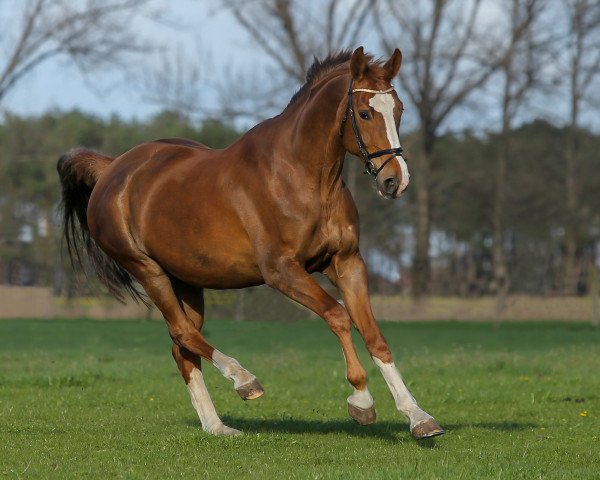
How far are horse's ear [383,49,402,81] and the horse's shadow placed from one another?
254 cm

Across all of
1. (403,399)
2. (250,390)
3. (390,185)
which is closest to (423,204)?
(250,390)

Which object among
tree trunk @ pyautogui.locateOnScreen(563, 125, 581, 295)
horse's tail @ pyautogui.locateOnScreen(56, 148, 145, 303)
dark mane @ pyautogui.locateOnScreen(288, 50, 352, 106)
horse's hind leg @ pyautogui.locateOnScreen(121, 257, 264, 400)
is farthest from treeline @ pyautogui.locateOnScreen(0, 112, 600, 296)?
dark mane @ pyautogui.locateOnScreen(288, 50, 352, 106)

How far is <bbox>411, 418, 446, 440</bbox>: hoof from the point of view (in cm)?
704

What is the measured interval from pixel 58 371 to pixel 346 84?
7.54 m

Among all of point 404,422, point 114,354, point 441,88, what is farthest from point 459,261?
point 404,422

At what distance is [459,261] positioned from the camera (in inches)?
1711

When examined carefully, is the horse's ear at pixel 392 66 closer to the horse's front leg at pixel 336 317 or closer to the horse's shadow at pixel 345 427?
the horse's front leg at pixel 336 317

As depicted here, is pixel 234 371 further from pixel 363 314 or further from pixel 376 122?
pixel 376 122

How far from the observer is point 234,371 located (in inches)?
306

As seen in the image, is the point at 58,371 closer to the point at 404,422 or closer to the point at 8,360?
the point at 8,360

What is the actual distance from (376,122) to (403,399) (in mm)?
1786

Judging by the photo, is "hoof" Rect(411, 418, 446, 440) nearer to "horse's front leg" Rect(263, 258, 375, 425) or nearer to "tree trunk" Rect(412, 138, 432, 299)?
"horse's front leg" Rect(263, 258, 375, 425)

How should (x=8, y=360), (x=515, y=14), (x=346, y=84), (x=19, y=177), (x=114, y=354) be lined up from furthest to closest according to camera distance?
(x=19, y=177)
(x=515, y=14)
(x=114, y=354)
(x=8, y=360)
(x=346, y=84)

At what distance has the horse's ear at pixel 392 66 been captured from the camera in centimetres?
749
